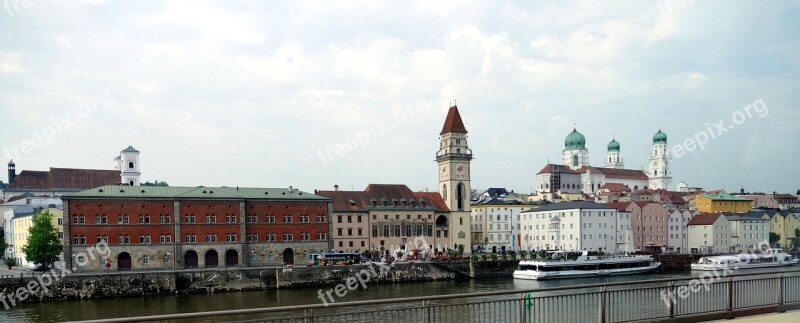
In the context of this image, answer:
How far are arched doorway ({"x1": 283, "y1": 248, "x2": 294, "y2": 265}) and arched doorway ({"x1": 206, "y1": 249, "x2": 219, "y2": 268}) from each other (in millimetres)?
8461

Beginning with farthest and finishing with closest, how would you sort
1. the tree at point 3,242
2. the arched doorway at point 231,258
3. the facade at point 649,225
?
the facade at point 649,225
the tree at point 3,242
the arched doorway at point 231,258

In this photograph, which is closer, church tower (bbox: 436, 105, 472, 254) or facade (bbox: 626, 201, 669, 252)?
church tower (bbox: 436, 105, 472, 254)

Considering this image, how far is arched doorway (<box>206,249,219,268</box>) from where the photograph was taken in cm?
7775

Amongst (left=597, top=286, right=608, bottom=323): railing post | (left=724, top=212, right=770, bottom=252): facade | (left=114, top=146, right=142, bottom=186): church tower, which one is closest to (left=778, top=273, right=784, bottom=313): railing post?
(left=597, top=286, right=608, bottom=323): railing post

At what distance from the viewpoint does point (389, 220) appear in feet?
328

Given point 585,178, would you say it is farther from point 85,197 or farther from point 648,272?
point 85,197

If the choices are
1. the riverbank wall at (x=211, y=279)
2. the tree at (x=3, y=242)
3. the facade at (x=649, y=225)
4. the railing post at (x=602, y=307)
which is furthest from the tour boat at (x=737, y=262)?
the tree at (x=3, y=242)

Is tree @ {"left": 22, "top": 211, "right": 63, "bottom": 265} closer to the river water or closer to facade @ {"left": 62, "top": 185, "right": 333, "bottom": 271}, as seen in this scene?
facade @ {"left": 62, "top": 185, "right": 333, "bottom": 271}

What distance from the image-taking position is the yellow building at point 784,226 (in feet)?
445

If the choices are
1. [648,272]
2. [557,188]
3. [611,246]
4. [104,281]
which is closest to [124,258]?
[104,281]

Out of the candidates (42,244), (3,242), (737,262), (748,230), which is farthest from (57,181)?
(748,230)

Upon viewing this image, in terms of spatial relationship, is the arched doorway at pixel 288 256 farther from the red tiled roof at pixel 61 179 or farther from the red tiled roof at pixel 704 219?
the red tiled roof at pixel 704 219

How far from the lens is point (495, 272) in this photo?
8356 cm

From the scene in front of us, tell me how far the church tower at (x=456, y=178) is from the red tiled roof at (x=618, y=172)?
294 ft
